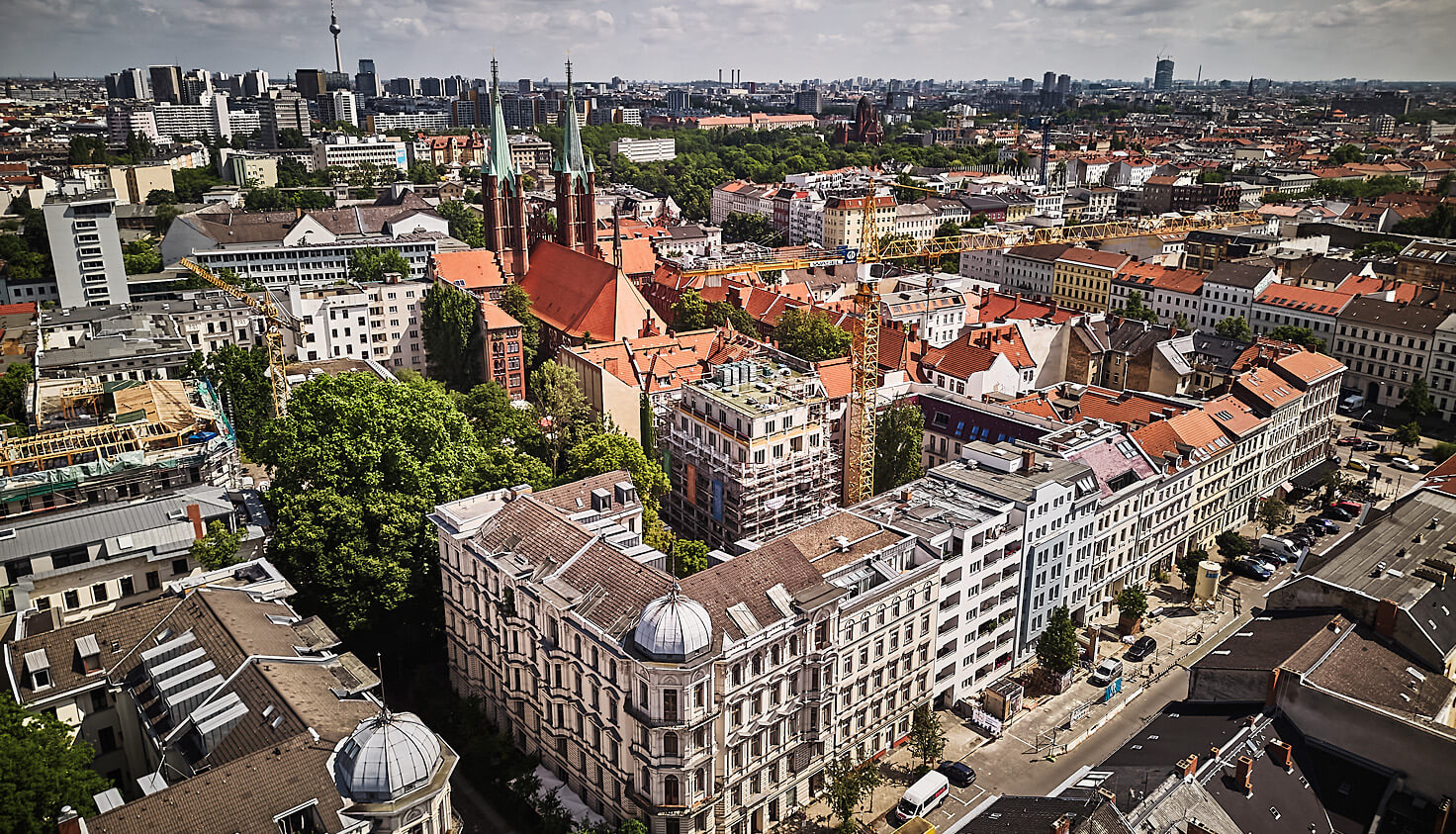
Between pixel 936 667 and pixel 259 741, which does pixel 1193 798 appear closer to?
pixel 936 667

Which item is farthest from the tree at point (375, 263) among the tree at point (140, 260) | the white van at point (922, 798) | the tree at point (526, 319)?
the white van at point (922, 798)

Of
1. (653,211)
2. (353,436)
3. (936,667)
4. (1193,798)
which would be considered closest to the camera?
(1193,798)

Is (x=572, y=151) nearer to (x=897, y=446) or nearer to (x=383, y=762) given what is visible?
(x=897, y=446)

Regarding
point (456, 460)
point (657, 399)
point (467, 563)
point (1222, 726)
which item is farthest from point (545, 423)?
point (1222, 726)

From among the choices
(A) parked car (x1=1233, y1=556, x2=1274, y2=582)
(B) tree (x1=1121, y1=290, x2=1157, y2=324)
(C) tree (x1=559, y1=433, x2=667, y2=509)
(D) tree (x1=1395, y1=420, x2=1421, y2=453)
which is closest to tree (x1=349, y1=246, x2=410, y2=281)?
(C) tree (x1=559, y1=433, x2=667, y2=509)

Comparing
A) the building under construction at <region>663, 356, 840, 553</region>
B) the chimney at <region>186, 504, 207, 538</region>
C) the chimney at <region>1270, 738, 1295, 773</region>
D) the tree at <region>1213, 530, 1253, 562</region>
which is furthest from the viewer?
the tree at <region>1213, 530, 1253, 562</region>

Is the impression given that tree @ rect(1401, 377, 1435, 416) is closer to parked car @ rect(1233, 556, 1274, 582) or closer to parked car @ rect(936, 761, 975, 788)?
parked car @ rect(1233, 556, 1274, 582)
